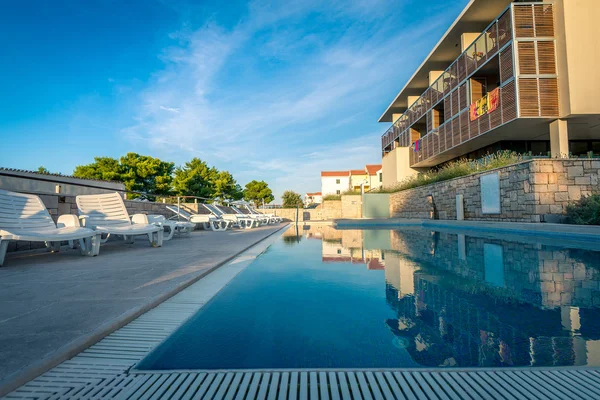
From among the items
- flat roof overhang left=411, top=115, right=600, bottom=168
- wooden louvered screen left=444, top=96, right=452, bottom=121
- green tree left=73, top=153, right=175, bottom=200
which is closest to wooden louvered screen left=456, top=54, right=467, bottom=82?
wooden louvered screen left=444, top=96, right=452, bottom=121

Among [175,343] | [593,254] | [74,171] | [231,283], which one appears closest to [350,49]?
[593,254]

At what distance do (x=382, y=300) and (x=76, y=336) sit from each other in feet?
6.17

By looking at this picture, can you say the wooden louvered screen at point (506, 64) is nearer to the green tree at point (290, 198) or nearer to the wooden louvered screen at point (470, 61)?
the wooden louvered screen at point (470, 61)

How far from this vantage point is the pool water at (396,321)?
4.55 ft

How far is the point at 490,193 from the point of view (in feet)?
28.8

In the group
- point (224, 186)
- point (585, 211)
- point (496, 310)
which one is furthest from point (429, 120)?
point (224, 186)

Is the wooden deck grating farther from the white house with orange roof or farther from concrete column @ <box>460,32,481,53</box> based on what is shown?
the white house with orange roof

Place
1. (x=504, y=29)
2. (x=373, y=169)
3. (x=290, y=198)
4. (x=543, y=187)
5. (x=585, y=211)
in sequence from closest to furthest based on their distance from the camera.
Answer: (x=585, y=211) → (x=543, y=187) → (x=504, y=29) → (x=373, y=169) → (x=290, y=198)

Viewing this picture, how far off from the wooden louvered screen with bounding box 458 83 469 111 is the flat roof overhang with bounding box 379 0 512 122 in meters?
2.54

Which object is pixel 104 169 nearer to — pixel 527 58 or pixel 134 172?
pixel 134 172

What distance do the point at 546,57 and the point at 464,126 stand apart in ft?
11.7

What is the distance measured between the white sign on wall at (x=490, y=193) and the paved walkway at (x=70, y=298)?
7.98m

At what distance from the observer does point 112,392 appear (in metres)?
1.10

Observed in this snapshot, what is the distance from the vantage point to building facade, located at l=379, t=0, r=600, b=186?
953 centimetres
